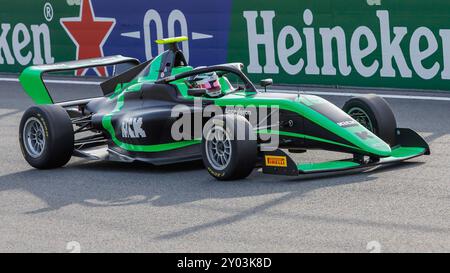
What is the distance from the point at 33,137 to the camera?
34.4 feet

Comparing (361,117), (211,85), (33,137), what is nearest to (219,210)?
(211,85)

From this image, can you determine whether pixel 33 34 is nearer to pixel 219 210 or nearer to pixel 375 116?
pixel 375 116

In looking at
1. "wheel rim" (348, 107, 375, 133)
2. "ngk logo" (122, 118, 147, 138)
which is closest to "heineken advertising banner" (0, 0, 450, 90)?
"wheel rim" (348, 107, 375, 133)

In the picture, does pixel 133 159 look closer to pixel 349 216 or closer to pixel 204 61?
pixel 349 216

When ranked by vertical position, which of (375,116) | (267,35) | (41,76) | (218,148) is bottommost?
(218,148)

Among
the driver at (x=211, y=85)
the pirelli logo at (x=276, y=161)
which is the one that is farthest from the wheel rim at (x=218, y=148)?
the driver at (x=211, y=85)

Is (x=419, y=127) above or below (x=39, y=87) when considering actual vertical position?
below

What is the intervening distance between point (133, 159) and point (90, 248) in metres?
3.10

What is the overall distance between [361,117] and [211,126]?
1688mm

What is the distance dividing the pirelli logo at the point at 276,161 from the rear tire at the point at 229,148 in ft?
0.37

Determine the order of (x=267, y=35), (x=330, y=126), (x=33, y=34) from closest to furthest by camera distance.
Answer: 1. (x=330, y=126)
2. (x=267, y=35)
3. (x=33, y=34)

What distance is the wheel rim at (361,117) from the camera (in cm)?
994

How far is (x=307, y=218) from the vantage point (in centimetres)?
764
